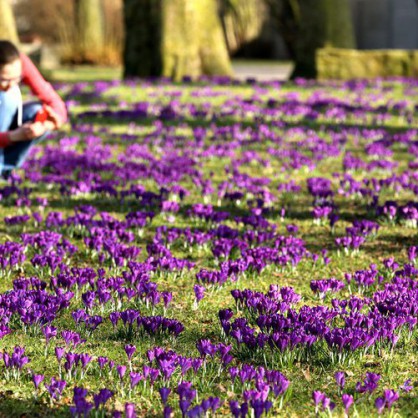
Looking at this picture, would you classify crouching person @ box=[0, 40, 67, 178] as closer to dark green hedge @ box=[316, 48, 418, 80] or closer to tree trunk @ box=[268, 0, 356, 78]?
dark green hedge @ box=[316, 48, 418, 80]

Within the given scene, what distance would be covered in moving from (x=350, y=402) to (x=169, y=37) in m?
21.7

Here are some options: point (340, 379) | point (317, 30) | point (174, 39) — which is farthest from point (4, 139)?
point (317, 30)

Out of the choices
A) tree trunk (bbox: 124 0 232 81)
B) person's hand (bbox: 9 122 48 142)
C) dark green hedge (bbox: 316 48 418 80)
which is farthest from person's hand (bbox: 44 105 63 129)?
dark green hedge (bbox: 316 48 418 80)

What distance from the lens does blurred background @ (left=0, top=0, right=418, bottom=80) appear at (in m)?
25.0

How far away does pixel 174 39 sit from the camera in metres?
24.5

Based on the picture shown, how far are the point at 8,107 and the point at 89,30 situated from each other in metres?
37.5

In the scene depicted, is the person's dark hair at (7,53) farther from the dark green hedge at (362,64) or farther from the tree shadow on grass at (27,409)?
the dark green hedge at (362,64)

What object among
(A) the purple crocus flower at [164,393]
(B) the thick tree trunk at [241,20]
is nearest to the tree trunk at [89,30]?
(B) the thick tree trunk at [241,20]

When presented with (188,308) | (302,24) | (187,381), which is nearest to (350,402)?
(187,381)

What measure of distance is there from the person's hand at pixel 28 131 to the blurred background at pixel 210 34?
1733 centimetres

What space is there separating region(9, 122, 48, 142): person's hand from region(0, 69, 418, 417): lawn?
750 millimetres

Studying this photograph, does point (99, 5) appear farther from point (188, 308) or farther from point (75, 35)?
point (188, 308)

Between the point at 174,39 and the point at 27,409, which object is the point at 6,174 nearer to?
the point at 27,409

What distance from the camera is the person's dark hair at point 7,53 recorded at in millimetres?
7403
